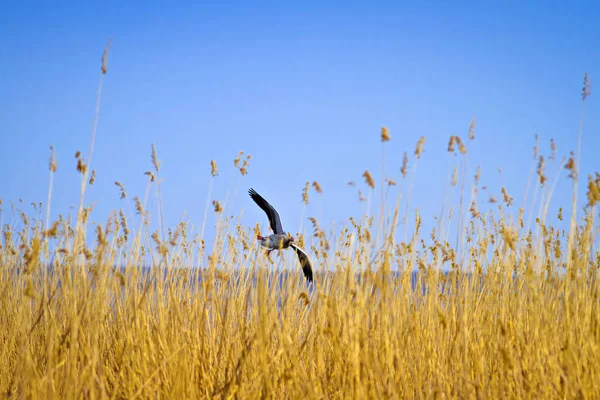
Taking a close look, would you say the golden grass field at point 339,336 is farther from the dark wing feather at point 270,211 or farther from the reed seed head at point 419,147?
the dark wing feather at point 270,211

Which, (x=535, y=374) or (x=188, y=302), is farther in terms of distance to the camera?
(x=188, y=302)

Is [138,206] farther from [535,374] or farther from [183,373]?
[535,374]

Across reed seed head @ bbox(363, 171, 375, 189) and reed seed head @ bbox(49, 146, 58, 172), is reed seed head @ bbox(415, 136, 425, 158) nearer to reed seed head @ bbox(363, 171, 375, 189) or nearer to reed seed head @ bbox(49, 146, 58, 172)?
reed seed head @ bbox(363, 171, 375, 189)

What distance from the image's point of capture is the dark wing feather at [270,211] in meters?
6.14

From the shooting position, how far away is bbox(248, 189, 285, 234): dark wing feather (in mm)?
6137

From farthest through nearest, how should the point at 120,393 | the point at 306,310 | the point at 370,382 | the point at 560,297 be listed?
the point at 306,310 < the point at 560,297 < the point at 120,393 < the point at 370,382

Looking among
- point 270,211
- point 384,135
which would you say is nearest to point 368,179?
point 384,135

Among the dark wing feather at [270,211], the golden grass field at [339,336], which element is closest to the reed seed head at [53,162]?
the golden grass field at [339,336]

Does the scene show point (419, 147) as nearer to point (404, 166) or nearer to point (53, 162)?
point (404, 166)

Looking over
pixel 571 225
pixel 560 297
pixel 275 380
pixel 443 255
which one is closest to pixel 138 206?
pixel 275 380

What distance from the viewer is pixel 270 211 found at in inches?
245

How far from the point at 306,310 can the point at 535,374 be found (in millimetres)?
2080

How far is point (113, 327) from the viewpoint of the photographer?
3566 millimetres

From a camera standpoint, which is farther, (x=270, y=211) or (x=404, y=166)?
(x=270, y=211)
